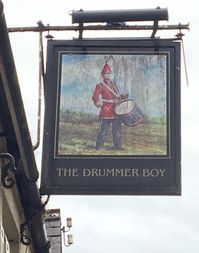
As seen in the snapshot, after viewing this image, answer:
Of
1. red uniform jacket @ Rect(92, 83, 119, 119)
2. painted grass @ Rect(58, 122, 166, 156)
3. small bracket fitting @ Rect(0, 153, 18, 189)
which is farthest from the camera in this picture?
red uniform jacket @ Rect(92, 83, 119, 119)

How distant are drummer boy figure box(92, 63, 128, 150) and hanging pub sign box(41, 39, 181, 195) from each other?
0.03 feet

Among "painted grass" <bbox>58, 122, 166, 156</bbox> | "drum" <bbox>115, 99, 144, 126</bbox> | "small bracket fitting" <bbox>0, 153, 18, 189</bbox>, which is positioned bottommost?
"small bracket fitting" <bbox>0, 153, 18, 189</bbox>

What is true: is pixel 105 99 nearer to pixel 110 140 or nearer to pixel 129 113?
pixel 129 113

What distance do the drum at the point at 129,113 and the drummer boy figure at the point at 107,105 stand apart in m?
0.06

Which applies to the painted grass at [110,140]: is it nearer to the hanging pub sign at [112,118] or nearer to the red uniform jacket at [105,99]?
the hanging pub sign at [112,118]

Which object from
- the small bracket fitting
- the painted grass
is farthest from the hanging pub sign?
the small bracket fitting

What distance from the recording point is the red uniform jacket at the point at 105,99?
9906 millimetres

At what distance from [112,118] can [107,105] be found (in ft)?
0.62

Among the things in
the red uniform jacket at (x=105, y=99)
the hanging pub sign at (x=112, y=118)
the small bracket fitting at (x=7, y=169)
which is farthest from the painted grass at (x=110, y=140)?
the small bracket fitting at (x=7, y=169)

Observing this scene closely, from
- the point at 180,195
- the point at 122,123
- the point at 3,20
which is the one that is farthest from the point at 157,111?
the point at 3,20

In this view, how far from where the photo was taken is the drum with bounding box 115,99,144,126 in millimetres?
9852

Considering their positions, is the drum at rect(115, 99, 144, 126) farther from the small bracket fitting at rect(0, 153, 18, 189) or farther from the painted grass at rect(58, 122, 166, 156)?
the small bracket fitting at rect(0, 153, 18, 189)

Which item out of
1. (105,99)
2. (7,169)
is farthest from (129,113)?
(7,169)

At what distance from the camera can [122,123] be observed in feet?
32.3
